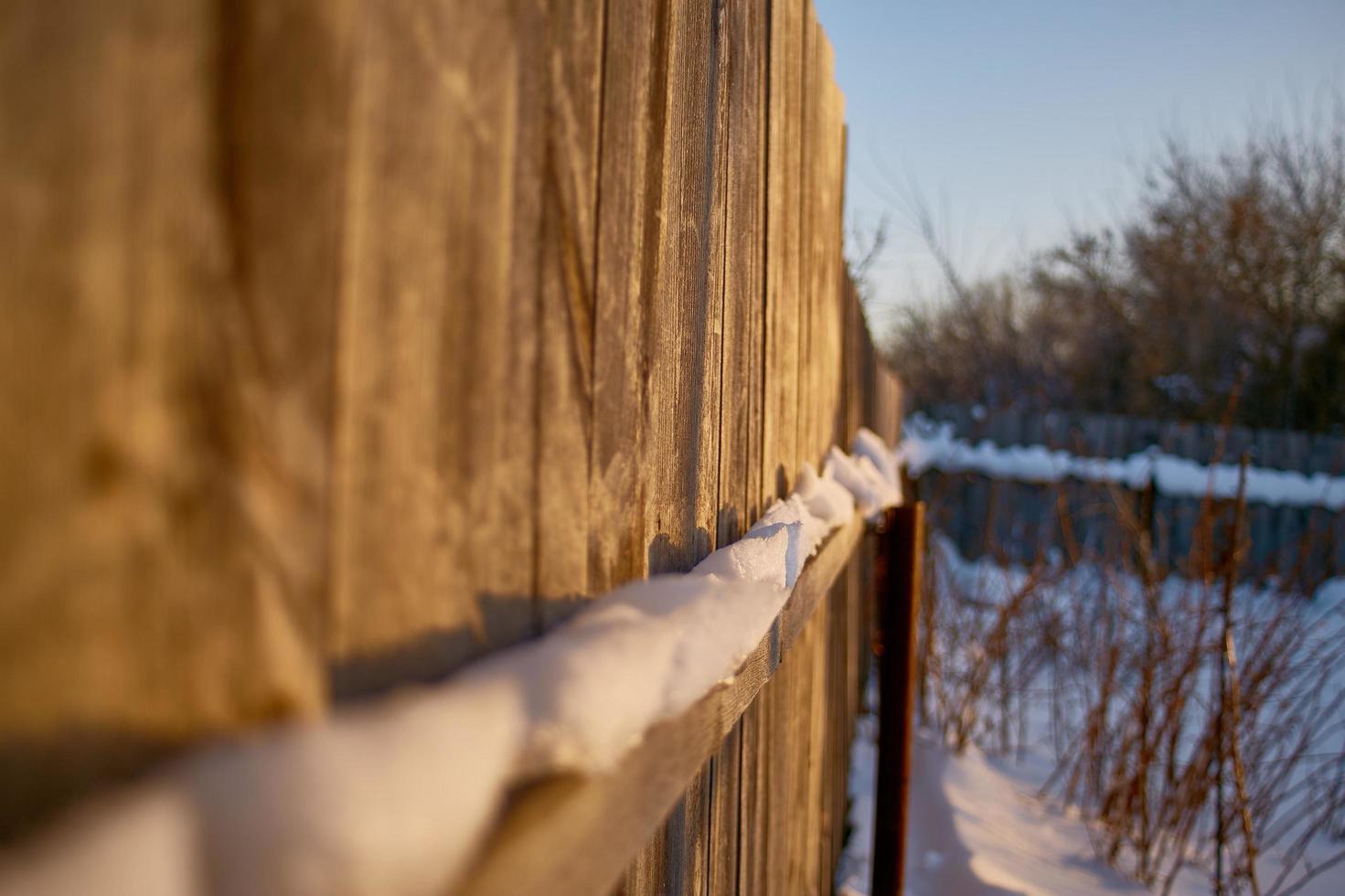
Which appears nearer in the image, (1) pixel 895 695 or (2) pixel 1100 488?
(1) pixel 895 695

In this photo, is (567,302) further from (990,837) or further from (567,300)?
(990,837)

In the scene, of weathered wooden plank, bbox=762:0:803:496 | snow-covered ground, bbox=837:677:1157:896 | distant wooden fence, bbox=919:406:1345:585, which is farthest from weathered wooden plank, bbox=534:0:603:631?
distant wooden fence, bbox=919:406:1345:585

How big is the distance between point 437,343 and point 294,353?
103 millimetres

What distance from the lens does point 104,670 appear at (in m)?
0.31

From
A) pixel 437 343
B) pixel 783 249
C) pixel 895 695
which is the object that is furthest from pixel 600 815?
pixel 895 695

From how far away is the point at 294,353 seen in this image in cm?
37

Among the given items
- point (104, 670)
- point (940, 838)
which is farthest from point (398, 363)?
point (940, 838)

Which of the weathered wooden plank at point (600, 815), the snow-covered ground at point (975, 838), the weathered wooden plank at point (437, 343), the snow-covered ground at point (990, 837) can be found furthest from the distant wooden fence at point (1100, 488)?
the weathered wooden plank at point (437, 343)

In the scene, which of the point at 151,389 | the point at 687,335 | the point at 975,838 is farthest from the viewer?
the point at 975,838

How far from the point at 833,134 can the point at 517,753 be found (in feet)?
7.52

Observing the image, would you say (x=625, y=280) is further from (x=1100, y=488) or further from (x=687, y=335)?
(x=1100, y=488)

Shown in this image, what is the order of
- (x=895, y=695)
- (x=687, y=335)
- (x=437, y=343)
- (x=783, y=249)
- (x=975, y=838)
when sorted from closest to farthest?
(x=437, y=343) → (x=687, y=335) → (x=783, y=249) → (x=895, y=695) → (x=975, y=838)

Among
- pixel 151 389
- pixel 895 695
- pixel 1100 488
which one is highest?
pixel 151 389

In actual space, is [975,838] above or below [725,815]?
below
